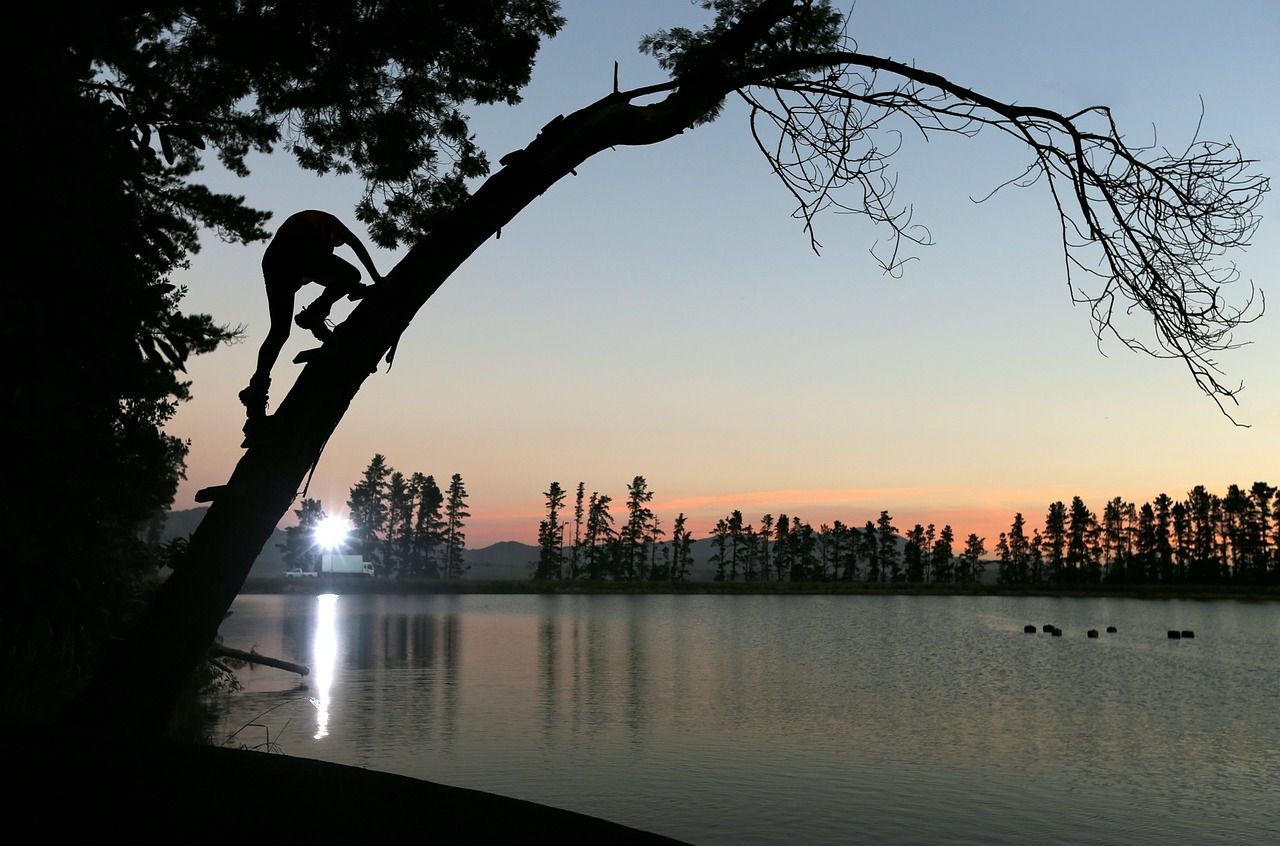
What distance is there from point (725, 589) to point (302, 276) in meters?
147

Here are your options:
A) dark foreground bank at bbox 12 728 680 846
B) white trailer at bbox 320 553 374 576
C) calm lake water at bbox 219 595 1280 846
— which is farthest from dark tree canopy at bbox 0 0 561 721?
white trailer at bbox 320 553 374 576

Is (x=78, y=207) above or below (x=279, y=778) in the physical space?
above

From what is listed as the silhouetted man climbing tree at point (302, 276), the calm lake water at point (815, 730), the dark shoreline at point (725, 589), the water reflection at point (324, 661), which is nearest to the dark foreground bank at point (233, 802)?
the silhouetted man climbing tree at point (302, 276)

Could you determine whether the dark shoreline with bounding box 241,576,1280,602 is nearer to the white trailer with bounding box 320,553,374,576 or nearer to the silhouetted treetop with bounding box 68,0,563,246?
the white trailer with bounding box 320,553,374,576

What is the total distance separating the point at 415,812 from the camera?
2715 mm

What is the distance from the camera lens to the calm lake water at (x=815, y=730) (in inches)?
680

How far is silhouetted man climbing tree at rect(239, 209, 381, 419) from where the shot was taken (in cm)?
594

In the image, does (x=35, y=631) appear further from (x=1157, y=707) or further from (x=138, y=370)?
(x=1157, y=707)

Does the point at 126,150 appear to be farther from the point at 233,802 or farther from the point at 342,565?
the point at 342,565

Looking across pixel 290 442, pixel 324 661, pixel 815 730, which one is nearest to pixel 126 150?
pixel 290 442

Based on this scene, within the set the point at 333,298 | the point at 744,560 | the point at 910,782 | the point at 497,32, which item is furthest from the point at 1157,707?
the point at 744,560

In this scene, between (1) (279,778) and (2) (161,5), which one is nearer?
(1) (279,778)

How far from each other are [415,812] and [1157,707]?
A: 34199 millimetres

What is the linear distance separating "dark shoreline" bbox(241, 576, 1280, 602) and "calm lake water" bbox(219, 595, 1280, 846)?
78.1m
